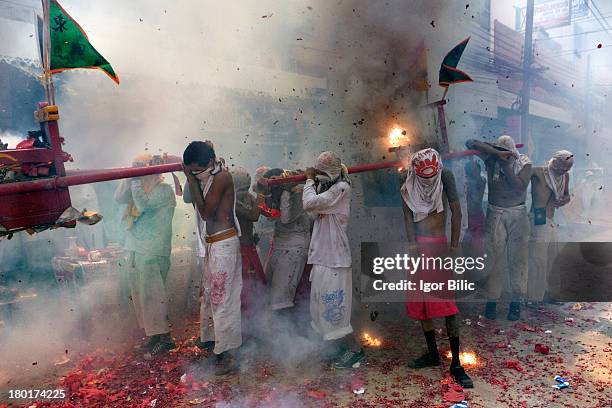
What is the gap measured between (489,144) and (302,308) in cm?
319

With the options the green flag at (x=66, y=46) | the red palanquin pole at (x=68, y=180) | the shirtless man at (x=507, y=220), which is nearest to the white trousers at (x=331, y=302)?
the red palanquin pole at (x=68, y=180)

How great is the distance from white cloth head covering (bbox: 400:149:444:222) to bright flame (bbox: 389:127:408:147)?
8.46 ft

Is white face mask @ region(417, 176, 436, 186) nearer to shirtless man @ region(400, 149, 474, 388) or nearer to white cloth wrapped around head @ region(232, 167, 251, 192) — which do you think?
shirtless man @ region(400, 149, 474, 388)

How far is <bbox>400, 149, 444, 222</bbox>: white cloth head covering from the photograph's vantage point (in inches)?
148

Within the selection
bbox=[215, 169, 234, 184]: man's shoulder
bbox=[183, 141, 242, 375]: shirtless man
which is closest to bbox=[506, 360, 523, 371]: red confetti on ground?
bbox=[183, 141, 242, 375]: shirtless man

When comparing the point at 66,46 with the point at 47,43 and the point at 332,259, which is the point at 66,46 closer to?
the point at 47,43

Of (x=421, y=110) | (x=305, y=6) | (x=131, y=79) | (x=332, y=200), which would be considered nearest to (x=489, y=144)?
(x=421, y=110)

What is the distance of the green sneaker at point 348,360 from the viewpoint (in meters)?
3.85

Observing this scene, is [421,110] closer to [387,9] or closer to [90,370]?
[387,9]

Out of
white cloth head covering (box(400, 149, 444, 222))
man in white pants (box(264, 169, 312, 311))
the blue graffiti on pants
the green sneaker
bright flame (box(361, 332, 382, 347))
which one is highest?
white cloth head covering (box(400, 149, 444, 222))

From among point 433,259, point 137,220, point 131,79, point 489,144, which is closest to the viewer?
point 433,259

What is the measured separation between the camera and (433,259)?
3.80m

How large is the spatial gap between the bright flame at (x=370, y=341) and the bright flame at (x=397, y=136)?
322cm

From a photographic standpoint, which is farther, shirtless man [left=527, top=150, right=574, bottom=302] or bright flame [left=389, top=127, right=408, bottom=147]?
bright flame [left=389, top=127, right=408, bottom=147]
